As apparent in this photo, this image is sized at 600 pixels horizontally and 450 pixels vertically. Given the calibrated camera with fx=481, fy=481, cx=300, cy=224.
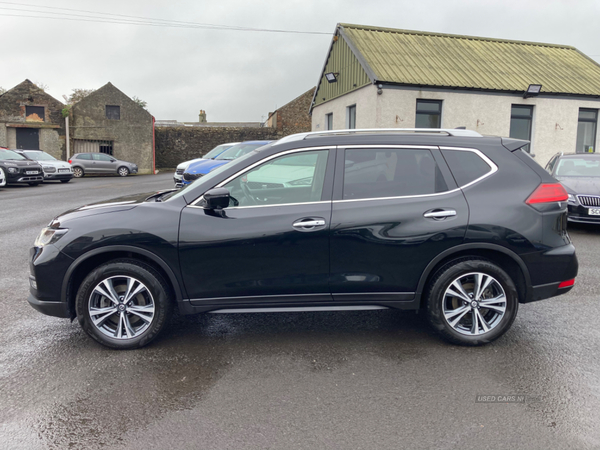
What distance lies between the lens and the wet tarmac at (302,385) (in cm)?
280

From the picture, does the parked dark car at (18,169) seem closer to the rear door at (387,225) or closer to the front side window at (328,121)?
the front side window at (328,121)

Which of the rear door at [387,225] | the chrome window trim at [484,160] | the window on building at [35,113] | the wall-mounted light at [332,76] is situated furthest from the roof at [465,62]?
the window on building at [35,113]

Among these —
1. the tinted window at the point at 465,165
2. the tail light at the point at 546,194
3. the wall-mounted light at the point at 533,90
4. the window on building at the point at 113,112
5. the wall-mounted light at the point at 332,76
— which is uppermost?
the wall-mounted light at the point at 332,76

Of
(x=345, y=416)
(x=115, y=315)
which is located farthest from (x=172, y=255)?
(x=345, y=416)

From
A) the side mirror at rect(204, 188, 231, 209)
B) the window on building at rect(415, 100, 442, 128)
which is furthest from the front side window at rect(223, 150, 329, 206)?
the window on building at rect(415, 100, 442, 128)

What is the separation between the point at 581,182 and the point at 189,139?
32.9m

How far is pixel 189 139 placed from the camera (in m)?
38.5

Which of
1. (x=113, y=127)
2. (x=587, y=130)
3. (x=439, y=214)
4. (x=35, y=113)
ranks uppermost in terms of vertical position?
(x=35, y=113)

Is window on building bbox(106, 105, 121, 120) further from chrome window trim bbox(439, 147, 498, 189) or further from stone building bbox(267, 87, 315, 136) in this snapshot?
chrome window trim bbox(439, 147, 498, 189)

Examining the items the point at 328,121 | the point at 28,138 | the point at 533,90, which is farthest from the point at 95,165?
the point at 533,90

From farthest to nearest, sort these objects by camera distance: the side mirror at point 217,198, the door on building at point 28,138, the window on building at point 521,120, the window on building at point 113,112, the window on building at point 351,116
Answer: the window on building at point 113,112 → the door on building at point 28,138 → the window on building at point 351,116 → the window on building at point 521,120 → the side mirror at point 217,198

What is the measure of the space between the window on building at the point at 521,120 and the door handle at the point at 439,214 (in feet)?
56.6

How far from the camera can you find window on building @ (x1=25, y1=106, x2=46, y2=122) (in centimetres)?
3306

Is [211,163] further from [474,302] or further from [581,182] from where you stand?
[474,302]
